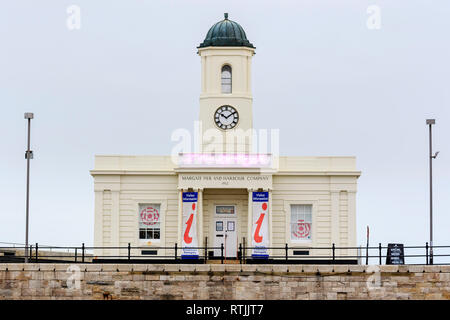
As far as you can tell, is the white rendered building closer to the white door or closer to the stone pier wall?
the white door

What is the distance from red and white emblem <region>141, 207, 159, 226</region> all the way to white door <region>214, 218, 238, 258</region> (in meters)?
2.88

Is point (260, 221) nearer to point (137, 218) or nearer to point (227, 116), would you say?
point (137, 218)

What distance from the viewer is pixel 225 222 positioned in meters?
62.1

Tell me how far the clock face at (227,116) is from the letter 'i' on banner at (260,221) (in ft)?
16.7

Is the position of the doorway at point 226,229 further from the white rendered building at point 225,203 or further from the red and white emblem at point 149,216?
the red and white emblem at point 149,216

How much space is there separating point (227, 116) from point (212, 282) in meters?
15.2

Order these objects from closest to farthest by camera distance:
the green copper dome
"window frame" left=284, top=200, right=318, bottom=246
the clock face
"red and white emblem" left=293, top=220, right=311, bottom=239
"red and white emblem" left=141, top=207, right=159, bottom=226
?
"window frame" left=284, top=200, right=318, bottom=246, "red and white emblem" left=293, top=220, right=311, bottom=239, "red and white emblem" left=141, top=207, right=159, bottom=226, the green copper dome, the clock face

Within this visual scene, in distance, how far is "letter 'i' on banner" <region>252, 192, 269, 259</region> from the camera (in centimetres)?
6069

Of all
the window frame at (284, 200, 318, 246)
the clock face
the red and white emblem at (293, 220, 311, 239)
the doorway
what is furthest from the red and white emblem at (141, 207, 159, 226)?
the red and white emblem at (293, 220, 311, 239)

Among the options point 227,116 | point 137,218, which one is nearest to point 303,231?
point 227,116

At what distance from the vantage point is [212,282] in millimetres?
51094

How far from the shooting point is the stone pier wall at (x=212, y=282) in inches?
1997

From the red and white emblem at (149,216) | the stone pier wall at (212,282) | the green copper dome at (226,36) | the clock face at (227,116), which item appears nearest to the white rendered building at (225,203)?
the red and white emblem at (149,216)
